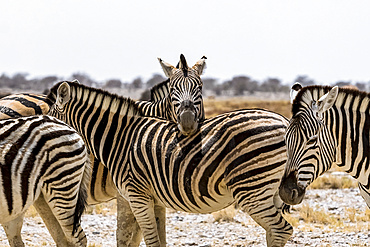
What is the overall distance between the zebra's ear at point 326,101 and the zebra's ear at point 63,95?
353 cm

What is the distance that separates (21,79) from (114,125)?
262ft

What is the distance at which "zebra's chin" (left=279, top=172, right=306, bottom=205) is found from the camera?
475cm

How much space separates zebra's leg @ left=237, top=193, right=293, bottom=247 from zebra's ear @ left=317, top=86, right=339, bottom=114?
3.67ft

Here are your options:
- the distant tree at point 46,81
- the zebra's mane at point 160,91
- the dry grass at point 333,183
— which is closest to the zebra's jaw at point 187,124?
the zebra's mane at point 160,91

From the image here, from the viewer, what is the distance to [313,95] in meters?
5.07

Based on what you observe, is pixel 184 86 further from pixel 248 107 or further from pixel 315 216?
pixel 248 107

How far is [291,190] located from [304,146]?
0.46 meters

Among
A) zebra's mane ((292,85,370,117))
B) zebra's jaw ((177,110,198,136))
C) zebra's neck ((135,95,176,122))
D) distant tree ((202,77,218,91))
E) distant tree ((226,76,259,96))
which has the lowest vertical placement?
zebra's jaw ((177,110,198,136))

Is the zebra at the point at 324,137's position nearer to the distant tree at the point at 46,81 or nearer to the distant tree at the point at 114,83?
the distant tree at the point at 46,81

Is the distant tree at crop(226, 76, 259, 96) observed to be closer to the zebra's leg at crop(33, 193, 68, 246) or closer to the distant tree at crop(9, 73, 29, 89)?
the distant tree at crop(9, 73, 29, 89)

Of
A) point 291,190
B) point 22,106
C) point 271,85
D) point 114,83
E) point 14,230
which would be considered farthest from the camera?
point 114,83

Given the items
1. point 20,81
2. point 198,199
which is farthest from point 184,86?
point 20,81

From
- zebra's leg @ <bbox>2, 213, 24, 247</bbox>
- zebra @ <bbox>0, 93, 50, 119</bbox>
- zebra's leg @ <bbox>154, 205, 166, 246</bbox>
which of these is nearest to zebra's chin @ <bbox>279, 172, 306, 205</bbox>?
zebra's leg @ <bbox>154, 205, 166, 246</bbox>

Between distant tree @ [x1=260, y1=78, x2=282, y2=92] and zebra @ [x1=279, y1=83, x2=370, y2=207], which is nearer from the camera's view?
zebra @ [x1=279, y1=83, x2=370, y2=207]
